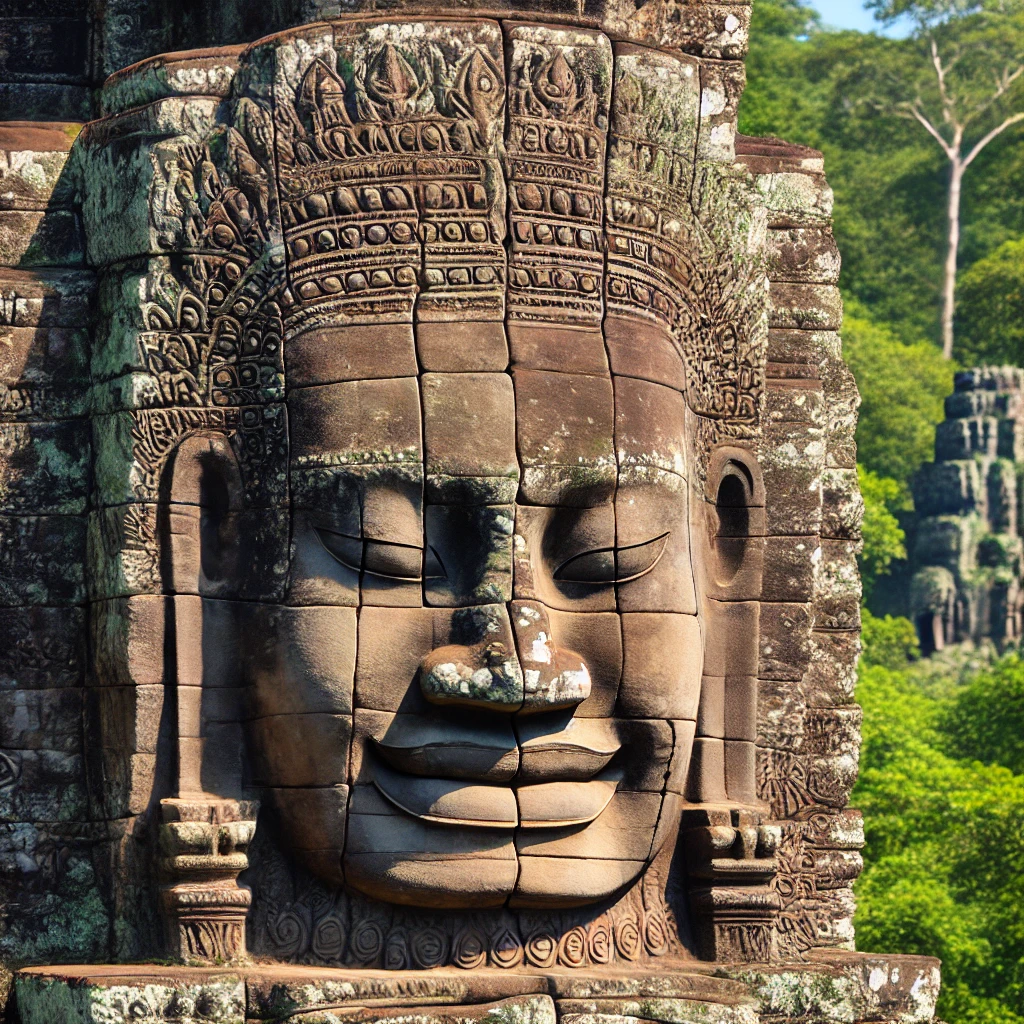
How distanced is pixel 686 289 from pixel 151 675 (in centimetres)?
287

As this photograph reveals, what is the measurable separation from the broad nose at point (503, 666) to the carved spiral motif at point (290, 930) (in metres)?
1.07

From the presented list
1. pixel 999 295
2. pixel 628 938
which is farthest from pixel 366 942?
pixel 999 295

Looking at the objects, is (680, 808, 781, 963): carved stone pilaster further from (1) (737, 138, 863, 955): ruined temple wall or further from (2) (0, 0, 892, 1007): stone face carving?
(1) (737, 138, 863, 955): ruined temple wall

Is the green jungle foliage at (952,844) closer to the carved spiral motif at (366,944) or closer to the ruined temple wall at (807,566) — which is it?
the ruined temple wall at (807,566)

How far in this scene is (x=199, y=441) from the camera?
32.9ft

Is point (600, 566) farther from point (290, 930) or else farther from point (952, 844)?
point (952, 844)

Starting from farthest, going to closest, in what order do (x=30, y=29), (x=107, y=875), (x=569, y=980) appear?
(x=30, y=29) → (x=107, y=875) → (x=569, y=980)

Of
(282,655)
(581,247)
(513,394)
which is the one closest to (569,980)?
(282,655)

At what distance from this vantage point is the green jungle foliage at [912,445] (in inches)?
1070

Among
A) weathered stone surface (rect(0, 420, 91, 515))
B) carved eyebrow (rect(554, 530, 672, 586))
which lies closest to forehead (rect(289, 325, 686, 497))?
carved eyebrow (rect(554, 530, 672, 586))

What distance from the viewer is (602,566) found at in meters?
10.0

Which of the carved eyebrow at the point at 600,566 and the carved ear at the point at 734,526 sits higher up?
the carved ear at the point at 734,526

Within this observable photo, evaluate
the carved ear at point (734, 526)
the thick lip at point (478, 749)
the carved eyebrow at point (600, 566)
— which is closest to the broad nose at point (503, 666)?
the thick lip at point (478, 749)

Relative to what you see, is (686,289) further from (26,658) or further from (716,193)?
(26,658)
